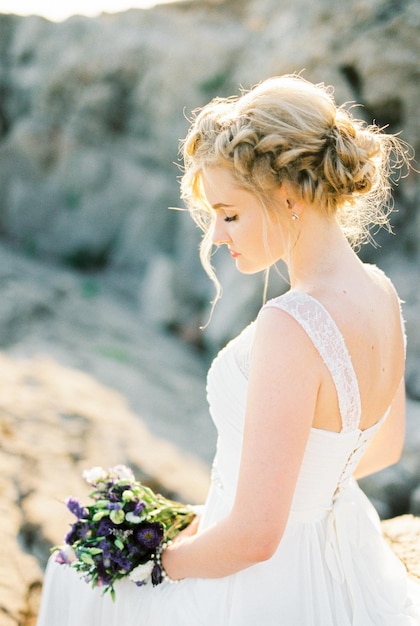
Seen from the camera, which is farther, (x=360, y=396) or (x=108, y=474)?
(x=108, y=474)

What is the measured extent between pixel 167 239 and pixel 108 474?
7200 mm

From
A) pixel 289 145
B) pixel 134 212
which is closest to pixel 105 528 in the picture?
pixel 289 145

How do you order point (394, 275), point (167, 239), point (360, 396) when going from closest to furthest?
point (360, 396)
point (394, 275)
point (167, 239)

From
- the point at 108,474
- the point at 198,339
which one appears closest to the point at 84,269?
the point at 198,339

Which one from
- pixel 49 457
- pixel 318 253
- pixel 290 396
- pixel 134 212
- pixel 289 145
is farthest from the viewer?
pixel 134 212

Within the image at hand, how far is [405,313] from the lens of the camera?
5.16 meters

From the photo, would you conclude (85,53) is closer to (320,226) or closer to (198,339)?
(198,339)

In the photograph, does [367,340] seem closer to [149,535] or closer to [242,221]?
[242,221]

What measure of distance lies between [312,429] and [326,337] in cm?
26

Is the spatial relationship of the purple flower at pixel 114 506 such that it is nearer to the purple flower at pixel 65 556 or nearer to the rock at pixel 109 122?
the purple flower at pixel 65 556

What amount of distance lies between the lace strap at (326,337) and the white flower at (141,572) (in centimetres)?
70

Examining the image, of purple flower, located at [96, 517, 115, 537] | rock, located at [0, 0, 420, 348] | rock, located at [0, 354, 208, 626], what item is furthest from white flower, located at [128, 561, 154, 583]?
rock, located at [0, 0, 420, 348]

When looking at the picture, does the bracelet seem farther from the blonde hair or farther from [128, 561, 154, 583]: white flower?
the blonde hair

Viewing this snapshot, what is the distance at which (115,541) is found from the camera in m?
1.78
